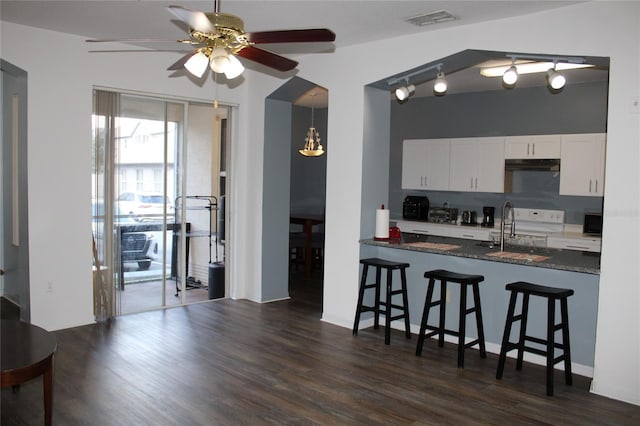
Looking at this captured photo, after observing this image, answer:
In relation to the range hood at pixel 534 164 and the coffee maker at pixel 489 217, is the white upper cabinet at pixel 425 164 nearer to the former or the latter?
the coffee maker at pixel 489 217

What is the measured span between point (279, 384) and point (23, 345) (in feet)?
5.49

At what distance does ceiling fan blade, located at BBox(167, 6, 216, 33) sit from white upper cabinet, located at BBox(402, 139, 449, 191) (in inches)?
211

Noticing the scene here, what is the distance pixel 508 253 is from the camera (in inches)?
177

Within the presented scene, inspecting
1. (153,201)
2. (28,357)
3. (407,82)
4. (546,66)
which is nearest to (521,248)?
(546,66)

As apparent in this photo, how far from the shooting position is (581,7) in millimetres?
3734

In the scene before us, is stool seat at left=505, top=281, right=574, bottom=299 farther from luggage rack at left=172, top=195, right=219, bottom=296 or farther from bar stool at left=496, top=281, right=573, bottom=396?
luggage rack at left=172, top=195, right=219, bottom=296

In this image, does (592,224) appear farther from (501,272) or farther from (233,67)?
(233,67)

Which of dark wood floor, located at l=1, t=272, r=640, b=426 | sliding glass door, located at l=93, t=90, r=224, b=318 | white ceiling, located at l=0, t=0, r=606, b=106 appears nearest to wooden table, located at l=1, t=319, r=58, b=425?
dark wood floor, located at l=1, t=272, r=640, b=426

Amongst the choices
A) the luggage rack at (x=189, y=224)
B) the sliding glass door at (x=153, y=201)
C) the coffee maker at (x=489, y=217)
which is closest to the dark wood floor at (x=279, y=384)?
the sliding glass door at (x=153, y=201)

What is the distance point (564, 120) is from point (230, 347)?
497cm

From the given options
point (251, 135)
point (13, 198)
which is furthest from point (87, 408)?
point (251, 135)

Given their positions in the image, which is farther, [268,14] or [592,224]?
[592,224]

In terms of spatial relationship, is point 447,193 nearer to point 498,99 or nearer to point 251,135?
point 498,99

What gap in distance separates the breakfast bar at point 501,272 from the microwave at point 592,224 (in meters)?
1.90
